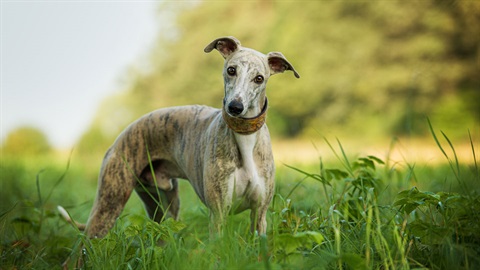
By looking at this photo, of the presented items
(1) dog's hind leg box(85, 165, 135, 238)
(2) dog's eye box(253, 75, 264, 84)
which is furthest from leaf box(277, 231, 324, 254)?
(1) dog's hind leg box(85, 165, 135, 238)

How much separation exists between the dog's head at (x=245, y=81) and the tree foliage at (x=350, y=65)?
591 inches

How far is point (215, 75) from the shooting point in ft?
64.8

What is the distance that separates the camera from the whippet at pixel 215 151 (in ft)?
9.98

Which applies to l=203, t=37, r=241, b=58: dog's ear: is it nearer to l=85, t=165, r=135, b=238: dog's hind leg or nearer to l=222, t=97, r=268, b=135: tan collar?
l=222, t=97, r=268, b=135: tan collar

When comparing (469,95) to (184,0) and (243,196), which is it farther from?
(243,196)

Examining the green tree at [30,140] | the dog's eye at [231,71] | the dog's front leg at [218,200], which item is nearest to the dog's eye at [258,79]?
the dog's eye at [231,71]

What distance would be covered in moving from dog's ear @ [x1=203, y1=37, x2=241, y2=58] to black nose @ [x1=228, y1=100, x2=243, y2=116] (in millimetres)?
537

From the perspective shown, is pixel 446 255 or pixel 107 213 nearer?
pixel 446 255

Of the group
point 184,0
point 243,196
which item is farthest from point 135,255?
point 184,0

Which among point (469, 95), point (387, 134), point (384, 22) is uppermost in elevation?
point (384, 22)

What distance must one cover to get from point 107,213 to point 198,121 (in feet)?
3.04

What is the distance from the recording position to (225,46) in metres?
3.34

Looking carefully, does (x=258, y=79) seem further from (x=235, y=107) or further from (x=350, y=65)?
(x=350, y=65)

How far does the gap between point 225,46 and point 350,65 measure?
16.7m
